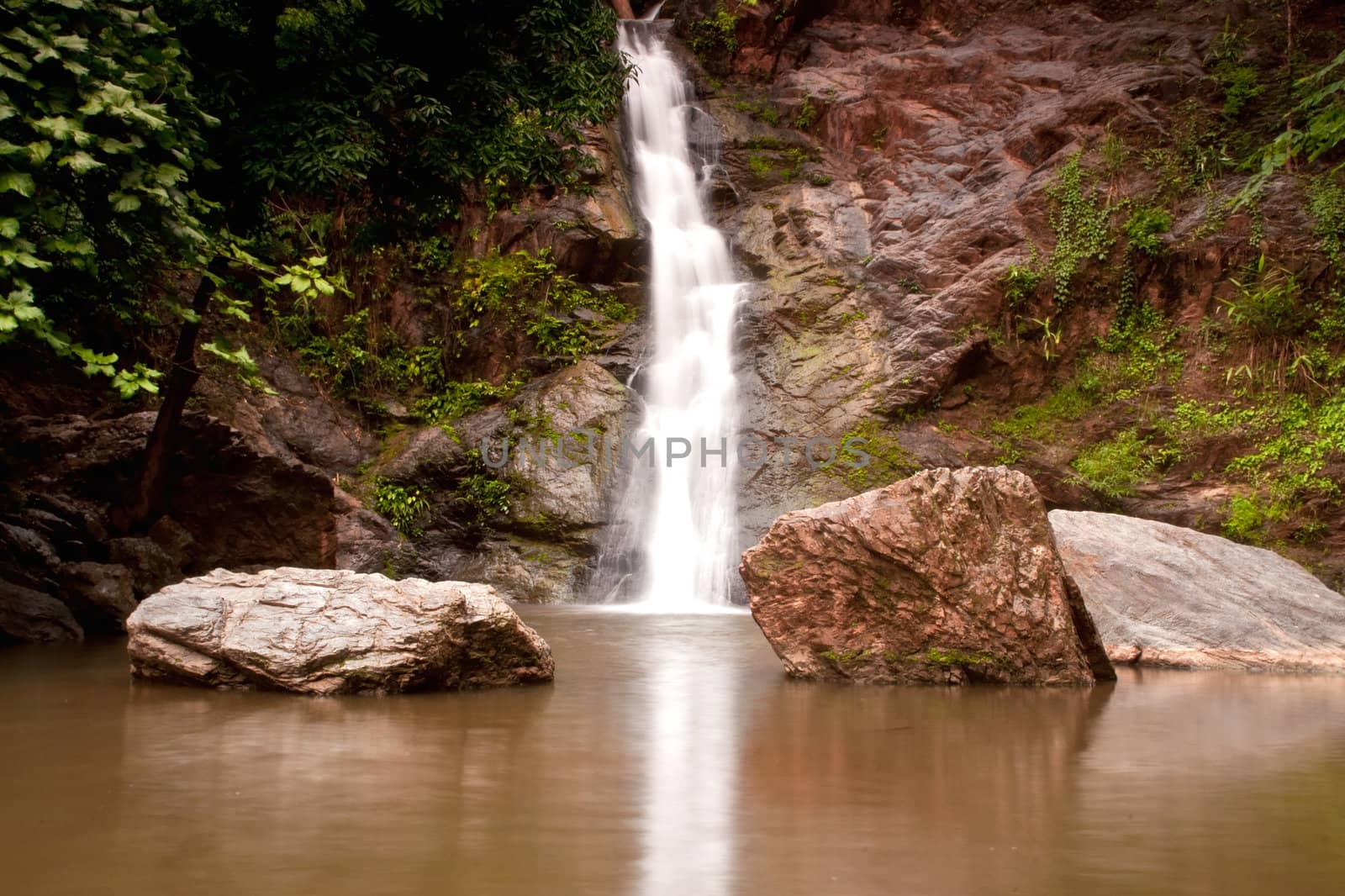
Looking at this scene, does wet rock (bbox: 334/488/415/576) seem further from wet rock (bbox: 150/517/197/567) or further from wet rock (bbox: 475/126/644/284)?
wet rock (bbox: 475/126/644/284)

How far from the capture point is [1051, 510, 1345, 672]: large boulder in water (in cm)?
786

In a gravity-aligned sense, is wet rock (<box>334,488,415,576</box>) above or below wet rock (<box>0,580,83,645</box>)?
above

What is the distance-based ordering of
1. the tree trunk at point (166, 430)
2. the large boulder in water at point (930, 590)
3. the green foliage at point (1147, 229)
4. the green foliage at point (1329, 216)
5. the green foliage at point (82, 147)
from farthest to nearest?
the green foliage at point (1147, 229)
the green foliage at point (1329, 216)
the tree trunk at point (166, 430)
the large boulder in water at point (930, 590)
the green foliage at point (82, 147)

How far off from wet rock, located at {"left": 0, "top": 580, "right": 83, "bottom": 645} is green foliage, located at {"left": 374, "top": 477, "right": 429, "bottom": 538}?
6.45m

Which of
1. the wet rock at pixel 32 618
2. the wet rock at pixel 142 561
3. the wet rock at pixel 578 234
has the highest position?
the wet rock at pixel 578 234

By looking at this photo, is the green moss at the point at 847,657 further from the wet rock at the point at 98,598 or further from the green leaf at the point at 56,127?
the wet rock at the point at 98,598

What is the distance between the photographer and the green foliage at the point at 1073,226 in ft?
53.5

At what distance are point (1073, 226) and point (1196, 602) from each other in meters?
9.82

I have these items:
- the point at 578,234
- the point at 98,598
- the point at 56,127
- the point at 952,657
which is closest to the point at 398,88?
the point at 56,127

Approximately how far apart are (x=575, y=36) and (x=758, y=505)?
7516mm

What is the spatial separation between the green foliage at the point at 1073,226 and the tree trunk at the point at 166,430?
1194 cm

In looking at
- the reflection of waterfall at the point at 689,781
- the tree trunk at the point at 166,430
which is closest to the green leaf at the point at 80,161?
the reflection of waterfall at the point at 689,781

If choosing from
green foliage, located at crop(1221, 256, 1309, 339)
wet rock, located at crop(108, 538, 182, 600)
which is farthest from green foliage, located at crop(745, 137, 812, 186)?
wet rock, located at crop(108, 538, 182, 600)

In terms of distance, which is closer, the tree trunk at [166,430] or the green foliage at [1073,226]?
the tree trunk at [166,430]
